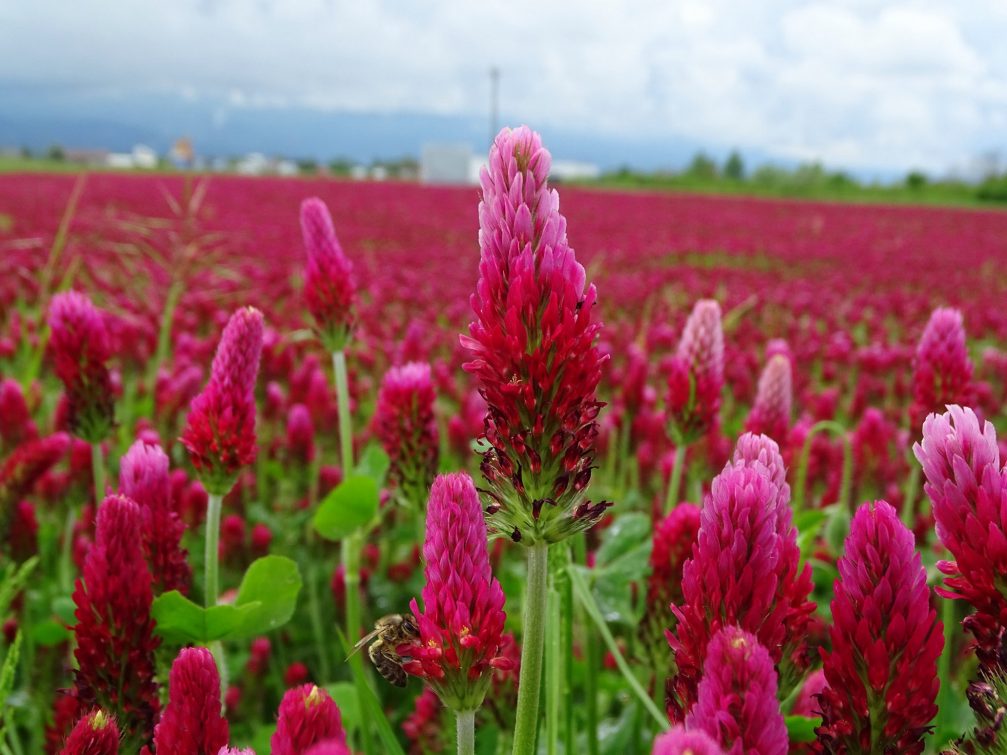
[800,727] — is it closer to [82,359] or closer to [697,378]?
[697,378]

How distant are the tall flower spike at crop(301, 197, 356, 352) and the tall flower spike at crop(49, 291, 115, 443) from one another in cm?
Answer: 38

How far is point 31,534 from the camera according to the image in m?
1.96

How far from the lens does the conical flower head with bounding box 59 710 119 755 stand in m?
0.72

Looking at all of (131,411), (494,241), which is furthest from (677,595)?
(131,411)

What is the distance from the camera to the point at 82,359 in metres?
1.55

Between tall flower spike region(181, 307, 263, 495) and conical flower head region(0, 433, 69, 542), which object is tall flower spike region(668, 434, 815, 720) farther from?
conical flower head region(0, 433, 69, 542)

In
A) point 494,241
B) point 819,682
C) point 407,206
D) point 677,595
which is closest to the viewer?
point 494,241

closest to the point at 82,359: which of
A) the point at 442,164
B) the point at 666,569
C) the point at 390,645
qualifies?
the point at 390,645

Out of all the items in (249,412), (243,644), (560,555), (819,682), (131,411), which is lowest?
(243,644)

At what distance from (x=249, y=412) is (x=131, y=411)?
2.27 metres

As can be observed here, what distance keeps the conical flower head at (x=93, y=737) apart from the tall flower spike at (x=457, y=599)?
0.85ft

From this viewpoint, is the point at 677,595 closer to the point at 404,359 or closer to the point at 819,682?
the point at 819,682

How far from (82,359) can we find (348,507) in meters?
0.53

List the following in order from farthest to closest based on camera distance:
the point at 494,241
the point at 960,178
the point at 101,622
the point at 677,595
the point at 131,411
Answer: the point at 960,178
the point at 131,411
the point at 677,595
the point at 101,622
the point at 494,241
